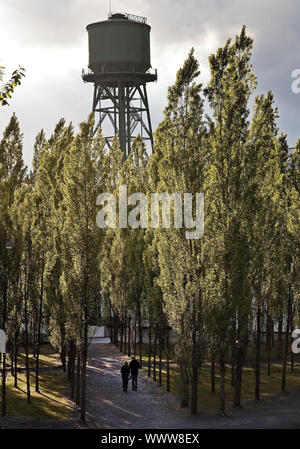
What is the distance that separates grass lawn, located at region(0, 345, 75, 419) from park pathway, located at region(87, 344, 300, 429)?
1.36 m

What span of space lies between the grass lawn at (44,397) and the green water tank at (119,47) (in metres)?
48.9

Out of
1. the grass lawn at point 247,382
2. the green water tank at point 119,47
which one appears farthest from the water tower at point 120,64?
the grass lawn at point 247,382

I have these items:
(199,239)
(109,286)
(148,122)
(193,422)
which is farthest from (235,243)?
(148,122)

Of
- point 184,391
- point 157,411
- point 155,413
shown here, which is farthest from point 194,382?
point 157,411

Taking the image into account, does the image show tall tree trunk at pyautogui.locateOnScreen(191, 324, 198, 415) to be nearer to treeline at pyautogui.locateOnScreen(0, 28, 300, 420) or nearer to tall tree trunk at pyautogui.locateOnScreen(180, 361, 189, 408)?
treeline at pyautogui.locateOnScreen(0, 28, 300, 420)

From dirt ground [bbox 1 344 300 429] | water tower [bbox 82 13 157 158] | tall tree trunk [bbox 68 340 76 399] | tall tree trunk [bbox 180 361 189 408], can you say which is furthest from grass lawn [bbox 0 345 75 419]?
water tower [bbox 82 13 157 158]

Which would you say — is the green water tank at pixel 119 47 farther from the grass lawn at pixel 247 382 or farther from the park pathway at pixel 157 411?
the park pathway at pixel 157 411

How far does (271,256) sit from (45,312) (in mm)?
13619

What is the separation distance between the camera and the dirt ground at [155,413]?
94.8 feet

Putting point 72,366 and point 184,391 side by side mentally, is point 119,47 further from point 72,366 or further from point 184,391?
point 184,391

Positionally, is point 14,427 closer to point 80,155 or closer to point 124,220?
point 80,155

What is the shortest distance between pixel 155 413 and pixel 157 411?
0.48m

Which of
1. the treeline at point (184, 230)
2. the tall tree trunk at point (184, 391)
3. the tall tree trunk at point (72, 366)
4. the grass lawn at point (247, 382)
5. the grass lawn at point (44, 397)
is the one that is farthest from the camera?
the tall tree trunk at point (72, 366)

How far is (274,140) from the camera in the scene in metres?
38.7
